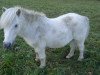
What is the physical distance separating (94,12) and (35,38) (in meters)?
7.79

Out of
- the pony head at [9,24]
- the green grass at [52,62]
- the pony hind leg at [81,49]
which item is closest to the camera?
the pony head at [9,24]

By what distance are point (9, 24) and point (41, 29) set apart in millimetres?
904

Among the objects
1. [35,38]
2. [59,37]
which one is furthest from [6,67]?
[59,37]

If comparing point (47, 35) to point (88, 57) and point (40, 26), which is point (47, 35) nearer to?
point (40, 26)

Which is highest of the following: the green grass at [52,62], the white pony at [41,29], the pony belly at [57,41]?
the white pony at [41,29]

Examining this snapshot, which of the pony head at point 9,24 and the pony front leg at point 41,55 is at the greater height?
the pony head at point 9,24

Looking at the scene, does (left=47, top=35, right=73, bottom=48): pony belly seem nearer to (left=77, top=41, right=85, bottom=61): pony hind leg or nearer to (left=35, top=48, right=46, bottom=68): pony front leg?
(left=35, top=48, right=46, bottom=68): pony front leg

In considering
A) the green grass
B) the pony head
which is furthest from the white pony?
the green grass

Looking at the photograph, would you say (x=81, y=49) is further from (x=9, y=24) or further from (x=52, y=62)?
(x=9, y=24)

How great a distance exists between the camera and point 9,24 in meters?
5.45

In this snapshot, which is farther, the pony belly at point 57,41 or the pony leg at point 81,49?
the pony leg at point 81,49

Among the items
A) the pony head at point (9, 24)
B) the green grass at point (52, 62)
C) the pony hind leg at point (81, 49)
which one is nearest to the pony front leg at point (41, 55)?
the green grass at point (52, 62)

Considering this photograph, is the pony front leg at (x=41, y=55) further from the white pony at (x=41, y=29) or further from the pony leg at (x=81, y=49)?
the pony leg at (x=81, y=49)

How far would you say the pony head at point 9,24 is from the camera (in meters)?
5.41
